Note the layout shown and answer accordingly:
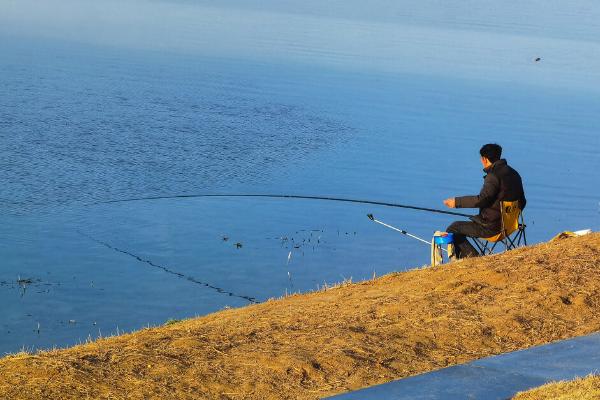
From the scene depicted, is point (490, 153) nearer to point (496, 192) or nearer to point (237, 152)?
point (496, 192)

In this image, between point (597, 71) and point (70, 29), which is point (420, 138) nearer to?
point (597, 71)

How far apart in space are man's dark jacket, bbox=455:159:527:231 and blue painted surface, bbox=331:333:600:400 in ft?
13.1

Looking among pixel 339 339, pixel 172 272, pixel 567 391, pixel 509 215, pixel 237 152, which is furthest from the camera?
pixel 237 152

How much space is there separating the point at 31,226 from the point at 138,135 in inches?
281

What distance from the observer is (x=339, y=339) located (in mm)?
7434

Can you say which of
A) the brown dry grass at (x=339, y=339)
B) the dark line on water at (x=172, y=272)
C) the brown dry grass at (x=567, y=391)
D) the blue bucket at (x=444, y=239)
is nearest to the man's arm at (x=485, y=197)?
the blue bucket at (x=444, y=239)

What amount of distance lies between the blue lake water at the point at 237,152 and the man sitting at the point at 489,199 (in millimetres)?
2952

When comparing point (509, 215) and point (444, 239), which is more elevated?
point (509, 215)

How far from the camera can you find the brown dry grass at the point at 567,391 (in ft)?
19.6

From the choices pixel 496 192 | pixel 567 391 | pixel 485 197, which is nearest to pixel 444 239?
pixel 485 197

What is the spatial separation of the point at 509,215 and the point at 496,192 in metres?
0.30

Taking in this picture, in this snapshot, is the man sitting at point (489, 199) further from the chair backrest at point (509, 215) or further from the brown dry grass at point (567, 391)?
the brown dry grass at point (567, 391)

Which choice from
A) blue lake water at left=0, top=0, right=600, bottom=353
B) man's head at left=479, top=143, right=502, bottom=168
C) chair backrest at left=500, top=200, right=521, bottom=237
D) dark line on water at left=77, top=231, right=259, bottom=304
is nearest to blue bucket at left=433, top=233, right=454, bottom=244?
chair backrest at left=500, top=200, right=521, bottom=237

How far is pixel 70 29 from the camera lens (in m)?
41.4
